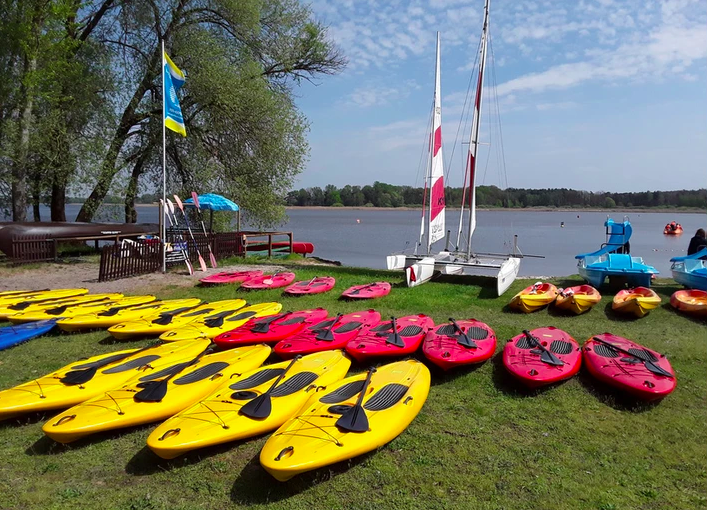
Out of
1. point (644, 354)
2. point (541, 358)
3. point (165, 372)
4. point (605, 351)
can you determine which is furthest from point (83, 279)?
point (644, 354)

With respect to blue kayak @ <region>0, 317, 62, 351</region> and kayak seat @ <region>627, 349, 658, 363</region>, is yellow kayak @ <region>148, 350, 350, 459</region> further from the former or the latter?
blue kayak @ <region>0, 317, 62, 351</region>

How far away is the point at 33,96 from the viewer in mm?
15555

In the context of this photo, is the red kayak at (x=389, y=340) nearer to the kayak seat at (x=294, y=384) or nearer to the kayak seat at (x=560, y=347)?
the kayak seat at (x=294, y=384)

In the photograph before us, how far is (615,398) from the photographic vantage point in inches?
219

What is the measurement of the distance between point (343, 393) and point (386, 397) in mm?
438

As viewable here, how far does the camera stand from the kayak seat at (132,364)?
579 centimetres

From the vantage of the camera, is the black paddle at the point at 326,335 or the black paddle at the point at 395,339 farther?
the black paddle at the point at 326,335

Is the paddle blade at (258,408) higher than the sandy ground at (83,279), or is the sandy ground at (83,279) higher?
the sandy ground at (83,279)

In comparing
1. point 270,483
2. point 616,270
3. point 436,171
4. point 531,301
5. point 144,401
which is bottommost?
point 270,483

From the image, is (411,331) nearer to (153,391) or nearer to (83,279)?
(153,391)

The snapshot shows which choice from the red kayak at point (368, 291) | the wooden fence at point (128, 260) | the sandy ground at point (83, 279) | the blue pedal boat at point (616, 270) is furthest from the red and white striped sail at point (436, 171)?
the wooden fence at point (128, 260)

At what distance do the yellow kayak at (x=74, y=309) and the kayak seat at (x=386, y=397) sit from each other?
589 centimetres

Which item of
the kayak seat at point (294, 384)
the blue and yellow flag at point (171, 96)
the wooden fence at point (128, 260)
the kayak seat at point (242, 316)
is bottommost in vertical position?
the kayak seat at point (294, 384)

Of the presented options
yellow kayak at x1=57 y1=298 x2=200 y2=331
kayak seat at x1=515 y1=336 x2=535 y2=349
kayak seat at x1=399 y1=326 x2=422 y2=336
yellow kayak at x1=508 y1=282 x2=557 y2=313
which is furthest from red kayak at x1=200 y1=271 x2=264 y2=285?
kayak seat at x1=515 y1=336 x2=535 y2=349
